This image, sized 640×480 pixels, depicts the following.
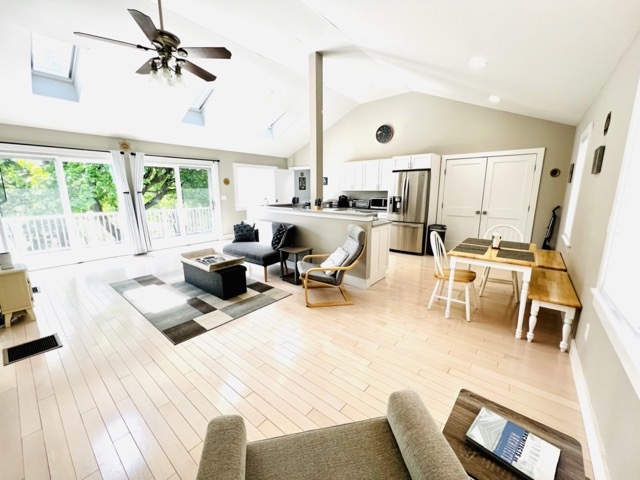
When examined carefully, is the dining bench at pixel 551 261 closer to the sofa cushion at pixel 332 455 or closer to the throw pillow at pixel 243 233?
the sofa cushion at pixel 332 455

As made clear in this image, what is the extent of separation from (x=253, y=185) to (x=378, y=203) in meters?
4.00

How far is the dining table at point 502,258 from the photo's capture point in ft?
7.73

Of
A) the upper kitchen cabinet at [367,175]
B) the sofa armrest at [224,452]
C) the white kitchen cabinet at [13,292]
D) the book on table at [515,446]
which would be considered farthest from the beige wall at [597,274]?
the white kitchen cabinet at [13,292]

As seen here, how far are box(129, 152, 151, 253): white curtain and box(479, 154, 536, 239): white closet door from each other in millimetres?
7108

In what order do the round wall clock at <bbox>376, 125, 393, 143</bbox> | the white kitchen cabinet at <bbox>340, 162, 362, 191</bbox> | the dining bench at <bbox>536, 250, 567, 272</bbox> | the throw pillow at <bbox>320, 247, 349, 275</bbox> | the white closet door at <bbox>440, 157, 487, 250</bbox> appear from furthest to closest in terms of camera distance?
the white kitchen cabinet at <bbox>340, 162, 362, 191</bbox>
the round wall clock at <bbox>376, 125, 393, 143</bbox>
the white closet door at <bbox>440, 157, 487, 250</bbox>
the throw pillow at <bbox>320, 247, 349, 275</bbox>
the dining bench at <bbox>536, 250, 567, 272</bbox>

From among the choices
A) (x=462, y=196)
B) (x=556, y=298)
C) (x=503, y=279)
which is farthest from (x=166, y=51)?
(x=462, y=196)

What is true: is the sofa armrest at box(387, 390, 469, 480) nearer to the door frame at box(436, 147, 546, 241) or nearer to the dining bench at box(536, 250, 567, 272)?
the dining bench at box(536, 250, 567, 272)

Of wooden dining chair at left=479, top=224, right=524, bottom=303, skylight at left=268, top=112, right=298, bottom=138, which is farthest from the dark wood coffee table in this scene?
skylight at left=268, top=112, right=298, bottom=138

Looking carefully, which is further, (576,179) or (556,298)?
(576,179)

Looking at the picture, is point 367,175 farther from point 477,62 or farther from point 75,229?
point 75,229

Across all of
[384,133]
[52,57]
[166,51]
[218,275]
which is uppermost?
[52,57]

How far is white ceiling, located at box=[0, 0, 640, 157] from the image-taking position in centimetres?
187

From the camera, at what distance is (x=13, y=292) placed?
2721 millimetres

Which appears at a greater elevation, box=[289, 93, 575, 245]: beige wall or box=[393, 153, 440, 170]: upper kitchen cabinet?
box=[289, 93, 575, 245]: beige wall
